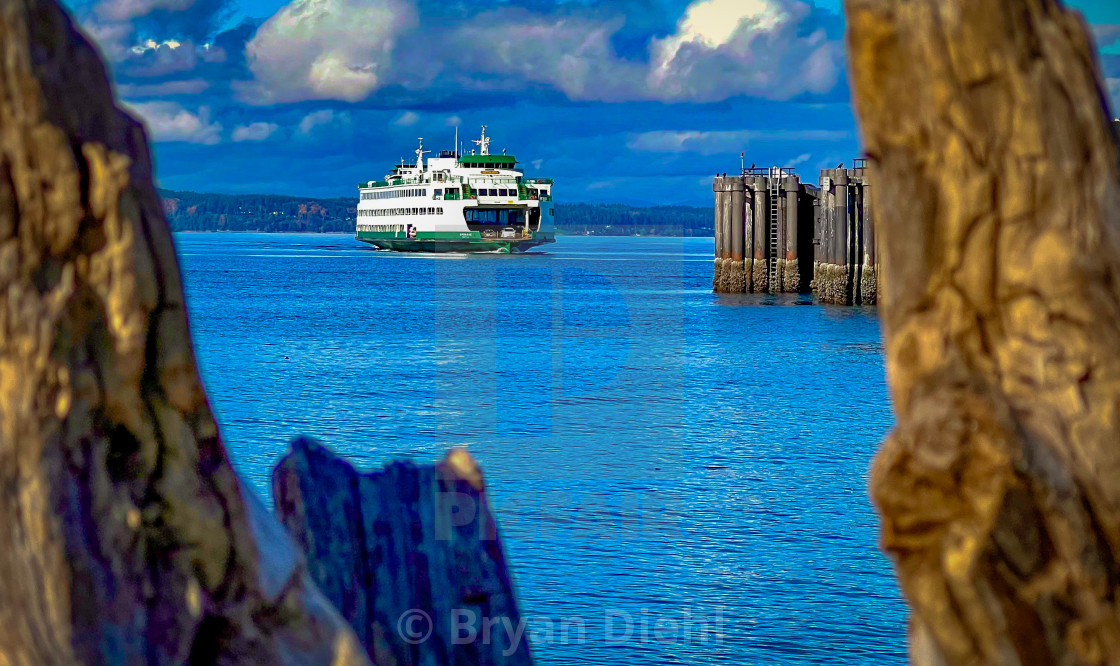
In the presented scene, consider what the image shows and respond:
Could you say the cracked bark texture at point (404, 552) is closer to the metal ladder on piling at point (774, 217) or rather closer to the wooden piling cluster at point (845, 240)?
the wooden piling cluster at point (845, 240)

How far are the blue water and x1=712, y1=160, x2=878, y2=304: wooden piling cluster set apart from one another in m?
1.15

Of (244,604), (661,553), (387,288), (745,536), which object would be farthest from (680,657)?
(387,288)

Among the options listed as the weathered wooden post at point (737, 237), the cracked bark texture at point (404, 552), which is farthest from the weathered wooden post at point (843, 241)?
the cracked bark texture at point (404, 552)

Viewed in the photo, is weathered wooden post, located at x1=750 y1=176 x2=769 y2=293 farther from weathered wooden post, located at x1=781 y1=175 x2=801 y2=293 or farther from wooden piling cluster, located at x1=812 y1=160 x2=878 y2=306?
wooden piling cluster, located at x1=812 y1=160 x2=878 y2=306

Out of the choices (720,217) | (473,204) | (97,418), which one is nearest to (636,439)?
(97,418)

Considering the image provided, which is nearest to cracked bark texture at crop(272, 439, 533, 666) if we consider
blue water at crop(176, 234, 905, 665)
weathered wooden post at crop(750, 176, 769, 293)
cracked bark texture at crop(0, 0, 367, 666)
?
cracked bark texture at crop(0, 0, 367, 666)

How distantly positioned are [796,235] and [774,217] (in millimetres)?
2050

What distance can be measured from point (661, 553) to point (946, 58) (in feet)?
35.4

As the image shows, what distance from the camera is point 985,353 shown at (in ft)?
7.51

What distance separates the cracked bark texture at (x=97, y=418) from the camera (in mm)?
2340

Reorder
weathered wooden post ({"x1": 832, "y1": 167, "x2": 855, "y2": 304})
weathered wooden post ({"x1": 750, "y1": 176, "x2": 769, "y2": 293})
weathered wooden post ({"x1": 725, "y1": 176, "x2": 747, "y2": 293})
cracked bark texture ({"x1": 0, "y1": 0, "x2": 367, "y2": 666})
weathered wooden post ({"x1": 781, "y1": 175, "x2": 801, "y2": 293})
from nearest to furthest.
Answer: cracked bark texture ({"x1": 0, "y1": 0, "x2": 367, "y2": 666})
weathered wooden post ({"x1": 832, "y1": 167, "x2": 855, "y2": 304})
weathered wooden post ({"x1": 781, "y1": 175, "x2": 801, "y2": 293})
weathered wooden post ({"x1": 750, "y1": 176, "x2": 769, "y2": 293})
weathered wooden post ({"x1": 725, "y1": 176, "x2": 747, "y2": 293})

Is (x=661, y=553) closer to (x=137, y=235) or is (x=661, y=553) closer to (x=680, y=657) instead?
(x=680, y=657)

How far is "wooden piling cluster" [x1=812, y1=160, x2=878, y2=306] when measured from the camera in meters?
40.1

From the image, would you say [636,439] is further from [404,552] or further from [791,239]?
[791,239]
